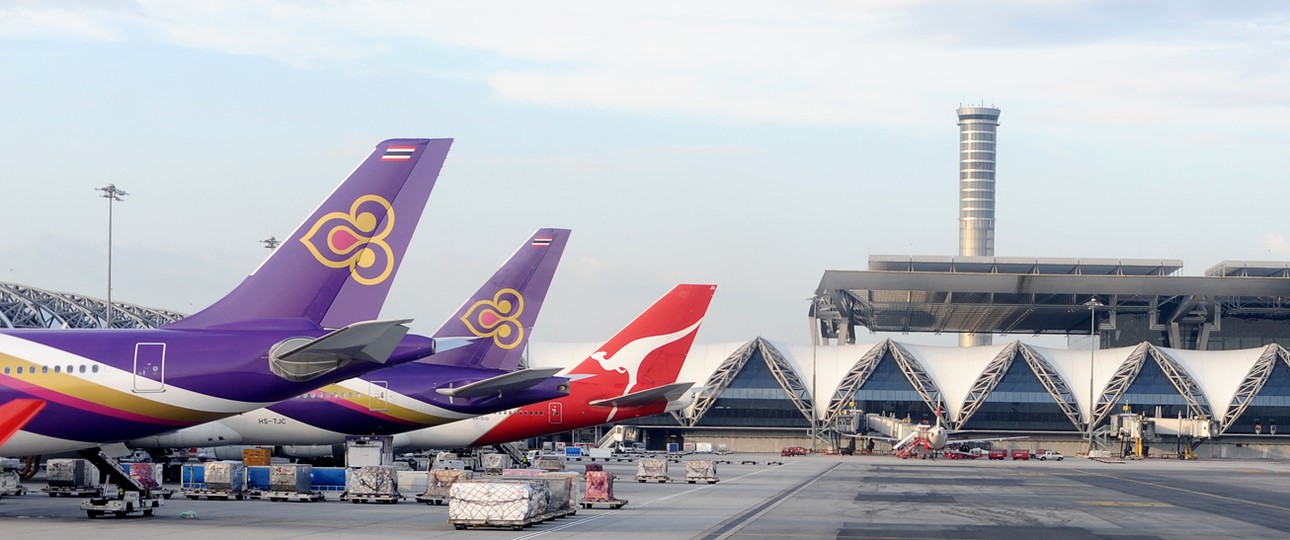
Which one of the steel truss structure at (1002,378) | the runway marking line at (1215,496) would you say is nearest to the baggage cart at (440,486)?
the runway marking line at (1215,496)

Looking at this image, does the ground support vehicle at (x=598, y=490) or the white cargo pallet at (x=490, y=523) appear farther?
the ground support vehicle at (x=598, y=490)

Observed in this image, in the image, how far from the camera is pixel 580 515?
35469 millimetres

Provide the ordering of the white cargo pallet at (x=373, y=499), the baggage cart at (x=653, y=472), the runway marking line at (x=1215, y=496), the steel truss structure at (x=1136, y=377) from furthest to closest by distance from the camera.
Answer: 1. the steel truss structure at (x=1136, y=377)
2. the baggage cart at (x=653, y=472)
3. the runway marking line at (x=1215, y=496)
4. the white cargo pallet at (x=373, y=499)

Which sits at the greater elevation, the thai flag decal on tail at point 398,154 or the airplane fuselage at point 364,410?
the thai flag decal on tail at point 398,154

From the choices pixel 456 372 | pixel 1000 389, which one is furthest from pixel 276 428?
pixel 1000 389

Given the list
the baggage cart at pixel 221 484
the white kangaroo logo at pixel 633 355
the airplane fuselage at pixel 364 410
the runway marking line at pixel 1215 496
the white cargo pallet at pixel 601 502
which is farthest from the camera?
the white kangaroo logo at pixel 633 355

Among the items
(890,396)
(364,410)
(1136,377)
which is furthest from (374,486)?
(1136,377)

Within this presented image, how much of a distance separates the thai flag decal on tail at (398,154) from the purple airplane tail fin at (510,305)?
63.7ft

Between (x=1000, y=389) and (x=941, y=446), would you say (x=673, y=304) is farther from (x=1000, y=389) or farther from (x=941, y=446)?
(x=1000, y=389)

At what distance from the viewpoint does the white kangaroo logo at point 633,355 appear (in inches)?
1973

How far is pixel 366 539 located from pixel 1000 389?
363ft

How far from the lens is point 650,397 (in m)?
46.8

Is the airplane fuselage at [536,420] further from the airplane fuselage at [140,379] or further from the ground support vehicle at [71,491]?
the airplane fuselage at [140,379]

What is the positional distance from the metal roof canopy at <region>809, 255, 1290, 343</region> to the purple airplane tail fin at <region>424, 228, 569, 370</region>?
83662mm
